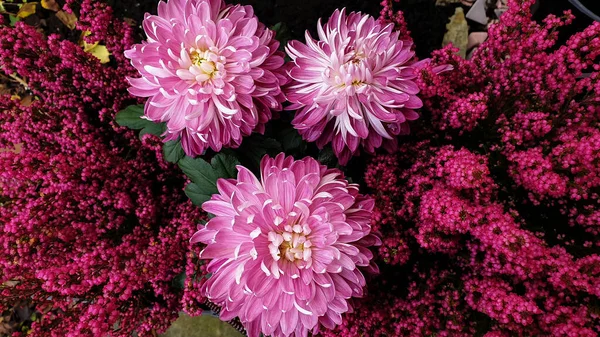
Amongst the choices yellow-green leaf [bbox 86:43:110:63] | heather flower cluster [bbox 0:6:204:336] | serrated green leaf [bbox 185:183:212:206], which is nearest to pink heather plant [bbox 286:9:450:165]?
serrated green leaf [bbox 185:183:212:206]

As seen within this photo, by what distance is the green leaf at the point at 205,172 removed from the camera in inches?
35.4

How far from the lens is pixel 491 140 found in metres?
0.93

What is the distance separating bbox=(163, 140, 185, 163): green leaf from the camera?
0.93 metres

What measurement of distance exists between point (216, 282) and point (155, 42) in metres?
0.43

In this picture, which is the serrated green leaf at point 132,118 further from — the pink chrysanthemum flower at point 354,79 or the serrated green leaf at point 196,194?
the pink chrysanthemum flower at point 354,79

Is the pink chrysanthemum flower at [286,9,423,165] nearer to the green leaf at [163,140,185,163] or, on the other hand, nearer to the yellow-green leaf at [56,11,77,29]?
the green leaf at [163,140,185,163]

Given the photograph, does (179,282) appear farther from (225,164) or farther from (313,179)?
(313,179)

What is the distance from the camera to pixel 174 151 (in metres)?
0.93

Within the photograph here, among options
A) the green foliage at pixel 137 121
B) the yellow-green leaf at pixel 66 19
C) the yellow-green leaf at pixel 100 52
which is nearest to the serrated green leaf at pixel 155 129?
the green foliage at pixel 137 121

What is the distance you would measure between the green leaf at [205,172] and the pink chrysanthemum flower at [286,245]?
135 mm

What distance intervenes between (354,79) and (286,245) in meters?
0.33

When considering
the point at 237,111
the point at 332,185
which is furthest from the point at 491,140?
the point at 237,111

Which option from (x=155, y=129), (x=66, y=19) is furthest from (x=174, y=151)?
(x=66, y=19)

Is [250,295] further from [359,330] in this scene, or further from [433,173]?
[433,173]
